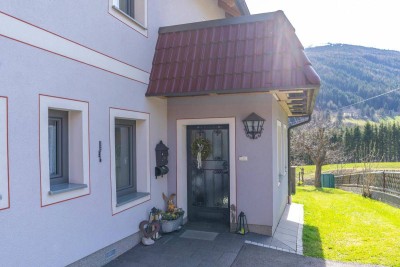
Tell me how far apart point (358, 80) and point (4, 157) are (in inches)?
4393

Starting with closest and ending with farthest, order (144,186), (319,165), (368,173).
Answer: (144,186), (368,173), (319,165)

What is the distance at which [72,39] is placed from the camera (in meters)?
4.70

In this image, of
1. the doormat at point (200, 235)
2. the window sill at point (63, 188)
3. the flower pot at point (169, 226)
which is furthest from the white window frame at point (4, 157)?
the doormat at point (200, 235)

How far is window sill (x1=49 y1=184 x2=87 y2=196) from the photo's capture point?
4321 millimetres

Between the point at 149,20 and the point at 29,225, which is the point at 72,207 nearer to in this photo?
the point at 29,225

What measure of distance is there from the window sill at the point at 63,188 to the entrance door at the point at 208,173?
322 cm

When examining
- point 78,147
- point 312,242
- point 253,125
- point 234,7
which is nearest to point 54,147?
point 78,147

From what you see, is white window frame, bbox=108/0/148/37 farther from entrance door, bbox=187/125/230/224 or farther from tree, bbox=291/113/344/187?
tree, bbox=291/113/344/187

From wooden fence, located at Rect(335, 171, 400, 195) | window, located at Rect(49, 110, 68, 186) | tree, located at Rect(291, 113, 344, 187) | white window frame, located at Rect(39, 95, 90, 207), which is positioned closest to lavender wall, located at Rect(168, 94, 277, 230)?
white window frame, located at Rect(39, 95, 90, 207)

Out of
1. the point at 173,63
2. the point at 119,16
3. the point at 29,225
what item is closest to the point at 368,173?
the point at 173,63

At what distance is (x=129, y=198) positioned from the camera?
6.12 meters

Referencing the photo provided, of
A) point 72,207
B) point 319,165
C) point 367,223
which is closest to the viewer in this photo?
point 72,207

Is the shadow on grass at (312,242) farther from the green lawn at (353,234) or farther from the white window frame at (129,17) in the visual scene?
the white window frame at (129,17)

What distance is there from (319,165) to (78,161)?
22563 millimetres
